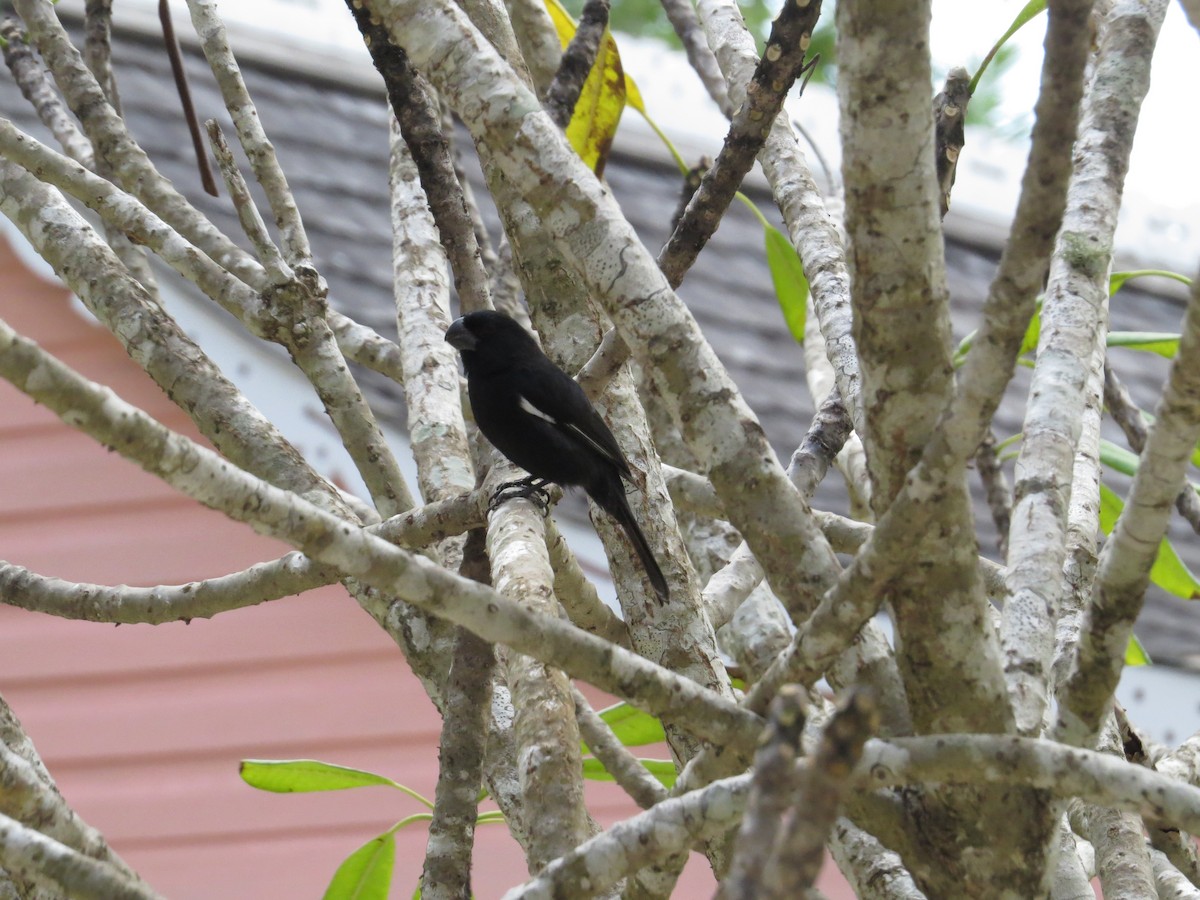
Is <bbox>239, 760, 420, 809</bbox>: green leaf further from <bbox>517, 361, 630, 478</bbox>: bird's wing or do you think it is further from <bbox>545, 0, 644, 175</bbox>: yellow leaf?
<bbox>545, 0, 644, 175</bbox>: yellow leaf

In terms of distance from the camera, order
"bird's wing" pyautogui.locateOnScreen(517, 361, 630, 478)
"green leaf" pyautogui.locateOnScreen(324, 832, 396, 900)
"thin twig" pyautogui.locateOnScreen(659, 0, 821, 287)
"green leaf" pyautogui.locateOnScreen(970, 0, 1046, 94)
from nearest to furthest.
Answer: "thin twig" pyautogui.locateOnScreen(659, 0, 821, 287), "green leaf" pyautogui.locateOnScreen(970, 0, 1046, 94), "green leaf" pyautogui.locateOnScreen(324, 832, 396, 900), "bird's wing" pyautogui.locateOnScreen(517, 361, 630, 478)

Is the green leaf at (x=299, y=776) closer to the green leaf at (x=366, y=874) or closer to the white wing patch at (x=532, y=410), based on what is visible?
the green leaf at (x=366, y=874)

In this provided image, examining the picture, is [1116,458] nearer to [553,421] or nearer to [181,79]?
[553,421]

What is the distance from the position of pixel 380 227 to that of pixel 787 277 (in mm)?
2237

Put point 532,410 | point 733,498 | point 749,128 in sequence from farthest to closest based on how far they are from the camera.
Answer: point 532,410, point 749,128, point 733,498

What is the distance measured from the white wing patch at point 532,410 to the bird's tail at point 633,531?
1.22 feet

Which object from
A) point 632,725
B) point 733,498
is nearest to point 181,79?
point 632,725

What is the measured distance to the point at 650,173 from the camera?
577cm

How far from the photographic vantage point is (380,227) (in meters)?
4.98

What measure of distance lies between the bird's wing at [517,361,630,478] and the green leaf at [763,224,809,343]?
0.61 metres

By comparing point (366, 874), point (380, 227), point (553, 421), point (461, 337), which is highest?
point (380, 227)

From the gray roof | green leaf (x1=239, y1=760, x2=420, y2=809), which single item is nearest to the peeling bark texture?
green leaf (x1=239, y1=760, x2=420, y2=809)

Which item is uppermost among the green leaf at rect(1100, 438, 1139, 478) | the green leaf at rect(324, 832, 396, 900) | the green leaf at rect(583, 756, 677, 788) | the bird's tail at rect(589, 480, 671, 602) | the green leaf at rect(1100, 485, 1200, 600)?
the green leaf at rect(1100, 438, 1139, 478)

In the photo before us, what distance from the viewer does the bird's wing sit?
2.72 metres
